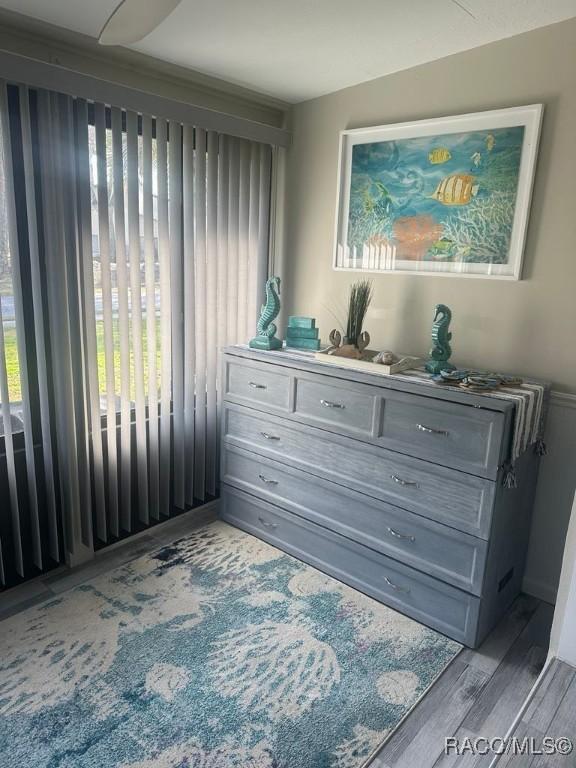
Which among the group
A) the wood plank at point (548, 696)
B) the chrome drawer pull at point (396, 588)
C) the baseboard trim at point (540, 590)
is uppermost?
the wood plank at point (548, 696)

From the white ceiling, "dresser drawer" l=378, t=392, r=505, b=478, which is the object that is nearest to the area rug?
"dresser drawer" l=378, t=392, r=505, b=478

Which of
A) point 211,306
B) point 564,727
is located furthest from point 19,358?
point 564,727

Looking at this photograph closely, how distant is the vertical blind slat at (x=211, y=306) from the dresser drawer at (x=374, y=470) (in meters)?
0.20

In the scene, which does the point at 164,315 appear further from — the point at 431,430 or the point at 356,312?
the point at 431,430

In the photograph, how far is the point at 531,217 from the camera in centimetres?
221

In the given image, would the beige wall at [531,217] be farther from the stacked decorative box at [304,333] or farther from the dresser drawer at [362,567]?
the dresser drawer at [362,567]

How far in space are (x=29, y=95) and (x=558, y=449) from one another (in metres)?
2.58

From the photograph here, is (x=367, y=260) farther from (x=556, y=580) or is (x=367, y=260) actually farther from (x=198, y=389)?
(x=556, y=580)

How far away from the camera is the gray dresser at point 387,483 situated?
202 cm

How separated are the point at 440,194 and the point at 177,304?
4.46ft

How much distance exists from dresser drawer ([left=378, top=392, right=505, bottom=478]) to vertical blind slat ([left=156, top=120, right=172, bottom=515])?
114cm

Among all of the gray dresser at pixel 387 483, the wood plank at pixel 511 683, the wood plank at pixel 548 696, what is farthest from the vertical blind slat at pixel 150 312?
the wood plank at pixel 548 696

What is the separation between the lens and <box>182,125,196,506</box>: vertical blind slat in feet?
8.35

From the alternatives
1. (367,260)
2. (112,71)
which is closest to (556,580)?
(367,260)
